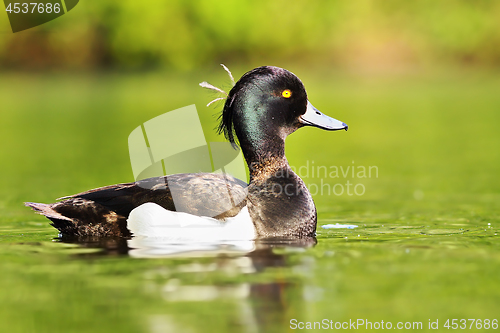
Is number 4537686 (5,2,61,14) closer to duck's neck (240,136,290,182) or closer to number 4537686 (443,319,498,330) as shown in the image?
duck's neck (240,136,290,182)

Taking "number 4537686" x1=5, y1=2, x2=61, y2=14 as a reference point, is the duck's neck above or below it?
below

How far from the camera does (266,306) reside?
500 centimetres

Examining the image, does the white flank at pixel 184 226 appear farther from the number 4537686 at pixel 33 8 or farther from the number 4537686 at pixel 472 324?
the number 4537686 at pixel 33 8

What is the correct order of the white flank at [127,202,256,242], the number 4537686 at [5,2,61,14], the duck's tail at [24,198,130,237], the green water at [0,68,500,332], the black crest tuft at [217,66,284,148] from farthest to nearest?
the number 4537686 at [5,2,61,14] → the black crest tuft at [217,66,284,148] → the duck's tail at [24,198,130,237] → the white flank at [127,202,256,242] → the green water at [0,68,500,332]

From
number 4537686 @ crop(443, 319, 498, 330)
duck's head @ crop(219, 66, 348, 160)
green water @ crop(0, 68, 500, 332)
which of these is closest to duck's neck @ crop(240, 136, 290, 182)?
duck's head @ crop(219, 66, 348, 160)

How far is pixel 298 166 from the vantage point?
13.6 metres

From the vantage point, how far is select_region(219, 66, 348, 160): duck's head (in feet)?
25.8

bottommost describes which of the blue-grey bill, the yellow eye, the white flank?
the white flank

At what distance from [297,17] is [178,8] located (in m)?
8.02

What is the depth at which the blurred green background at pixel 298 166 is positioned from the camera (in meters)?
5.07

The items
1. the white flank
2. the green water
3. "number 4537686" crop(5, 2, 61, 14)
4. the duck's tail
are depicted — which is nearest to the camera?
the green water

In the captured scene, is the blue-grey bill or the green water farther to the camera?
the blue-grey bill

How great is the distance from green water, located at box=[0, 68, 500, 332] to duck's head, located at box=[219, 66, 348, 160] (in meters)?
1.17

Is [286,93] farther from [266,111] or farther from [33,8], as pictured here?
[33,8]
